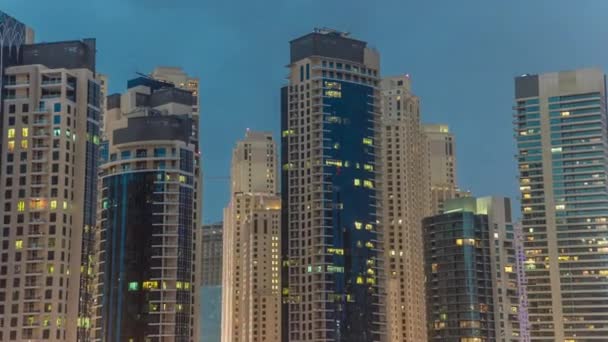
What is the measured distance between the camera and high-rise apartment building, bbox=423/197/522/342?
164125mm

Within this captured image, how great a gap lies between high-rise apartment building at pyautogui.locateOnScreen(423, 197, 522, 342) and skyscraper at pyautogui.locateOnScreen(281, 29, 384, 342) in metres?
24.0

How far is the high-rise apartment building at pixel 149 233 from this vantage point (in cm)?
12725

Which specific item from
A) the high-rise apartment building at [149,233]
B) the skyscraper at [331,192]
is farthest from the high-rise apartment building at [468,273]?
the high-rise apartment building at [149,233]

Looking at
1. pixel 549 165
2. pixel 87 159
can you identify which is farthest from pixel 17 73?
pixel 549 165

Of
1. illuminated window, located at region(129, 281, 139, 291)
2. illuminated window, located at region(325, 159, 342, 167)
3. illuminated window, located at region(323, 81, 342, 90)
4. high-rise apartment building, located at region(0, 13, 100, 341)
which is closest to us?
high-rise apartment building, located at region(0, 13, 100, 341)

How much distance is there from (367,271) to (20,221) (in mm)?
50411

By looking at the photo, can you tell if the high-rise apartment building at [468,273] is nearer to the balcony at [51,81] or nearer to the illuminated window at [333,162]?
the illuminated window at [333,162]

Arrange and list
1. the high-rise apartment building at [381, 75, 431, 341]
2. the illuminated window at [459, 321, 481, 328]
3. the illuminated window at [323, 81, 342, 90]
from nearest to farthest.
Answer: the illuminated window at [323, 81, 342, 90] → the illuminated window at [459, 321, 481, 328] → the high-rise apartment building at [381, 75, 431, 341]

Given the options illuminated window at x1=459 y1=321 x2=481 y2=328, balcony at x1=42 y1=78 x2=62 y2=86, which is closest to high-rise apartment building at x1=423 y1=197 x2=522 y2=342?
illuminated window at x1=459 y1=321 x2=481 y2=328

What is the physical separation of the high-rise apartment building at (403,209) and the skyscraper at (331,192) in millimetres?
22640

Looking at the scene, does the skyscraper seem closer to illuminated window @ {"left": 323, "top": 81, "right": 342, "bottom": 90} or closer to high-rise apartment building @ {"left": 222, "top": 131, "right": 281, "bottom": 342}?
illuminated window @ {"left": 323, "top": 81, "right": 342, "bottom": 90}

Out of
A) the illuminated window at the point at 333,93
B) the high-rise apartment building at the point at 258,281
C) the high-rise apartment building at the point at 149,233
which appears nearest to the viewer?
the high-rise apartment building at the point at 149,233

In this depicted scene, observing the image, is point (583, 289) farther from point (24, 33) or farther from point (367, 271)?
point (24, 33)

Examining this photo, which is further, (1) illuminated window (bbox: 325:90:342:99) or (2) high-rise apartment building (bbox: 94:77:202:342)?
(1) illuminated window (bbox: 325:90:342:99)
